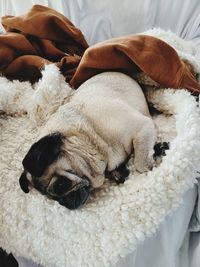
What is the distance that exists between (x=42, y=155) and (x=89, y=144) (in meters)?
0.16

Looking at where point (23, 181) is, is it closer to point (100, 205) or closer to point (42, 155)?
point (42, 155)

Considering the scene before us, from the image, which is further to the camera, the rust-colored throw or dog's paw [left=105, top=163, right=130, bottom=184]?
the rust-colored throw

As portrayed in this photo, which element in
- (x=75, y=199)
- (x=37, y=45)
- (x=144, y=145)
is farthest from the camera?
(x=37, y=45)

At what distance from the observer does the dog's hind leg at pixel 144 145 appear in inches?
40.5

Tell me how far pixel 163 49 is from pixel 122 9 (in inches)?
19.2

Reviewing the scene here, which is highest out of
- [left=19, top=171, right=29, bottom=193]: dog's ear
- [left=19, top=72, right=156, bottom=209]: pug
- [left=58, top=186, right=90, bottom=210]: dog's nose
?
[left=19, top=72, right=156, bottom=209]: pug

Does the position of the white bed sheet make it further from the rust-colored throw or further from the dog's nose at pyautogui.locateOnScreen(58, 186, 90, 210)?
the dog's nose at pyautogui.locateOnScreen(58, 186, 90, 210)

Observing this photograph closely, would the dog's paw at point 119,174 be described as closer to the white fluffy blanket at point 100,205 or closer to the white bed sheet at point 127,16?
the white fluffy blanket at point 100,205

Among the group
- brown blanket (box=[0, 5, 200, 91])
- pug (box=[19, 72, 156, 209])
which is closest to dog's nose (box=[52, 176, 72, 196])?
pug (box=[19, 72, 156, 209])

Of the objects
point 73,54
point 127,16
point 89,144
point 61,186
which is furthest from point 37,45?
point 61,186

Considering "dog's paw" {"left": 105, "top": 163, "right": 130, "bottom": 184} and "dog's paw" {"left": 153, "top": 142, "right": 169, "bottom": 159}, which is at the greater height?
"dog's paw" {"left": 153, "top": 142, "right": 169, "bottom": 159}

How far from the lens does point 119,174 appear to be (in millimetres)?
1053

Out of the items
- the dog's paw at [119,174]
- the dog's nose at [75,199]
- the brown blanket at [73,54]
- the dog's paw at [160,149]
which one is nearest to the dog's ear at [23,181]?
the dog's nose at [75,199]

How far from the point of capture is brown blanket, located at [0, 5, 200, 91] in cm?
123
